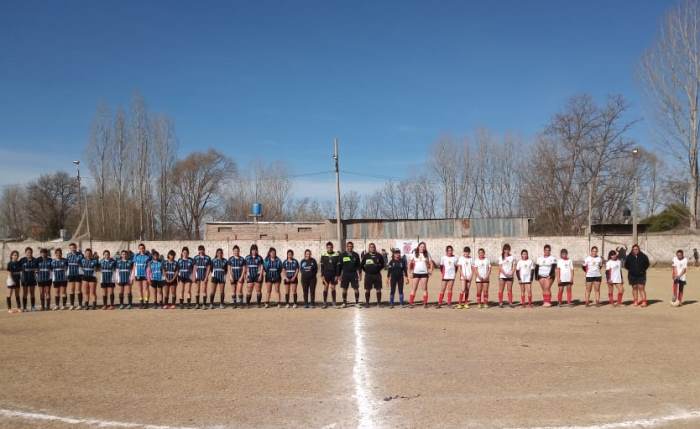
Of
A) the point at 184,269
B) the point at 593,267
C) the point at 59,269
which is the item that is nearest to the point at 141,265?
the point at 184,269

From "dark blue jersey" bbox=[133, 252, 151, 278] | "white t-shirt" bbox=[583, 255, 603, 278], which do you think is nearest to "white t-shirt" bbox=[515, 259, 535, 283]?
"white t-shirt" bbox=[583, 255, 603, 278]

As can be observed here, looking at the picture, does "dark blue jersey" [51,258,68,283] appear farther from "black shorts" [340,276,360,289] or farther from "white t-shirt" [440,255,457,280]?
"white t-shirt" [440,255,457,280]

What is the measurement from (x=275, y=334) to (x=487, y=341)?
3.96 metres

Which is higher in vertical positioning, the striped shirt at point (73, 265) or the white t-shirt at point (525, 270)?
the striped shirt at point (73, 265)

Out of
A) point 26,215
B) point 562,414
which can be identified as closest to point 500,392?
point 562,414

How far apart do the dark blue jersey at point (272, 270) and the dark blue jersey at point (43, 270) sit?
20.2 ft

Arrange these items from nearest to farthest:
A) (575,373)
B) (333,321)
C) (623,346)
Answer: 1. (575,373)
2. (623,346)
3. (333,321)

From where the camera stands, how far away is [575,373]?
23.3ft

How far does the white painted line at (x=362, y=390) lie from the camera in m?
5.34

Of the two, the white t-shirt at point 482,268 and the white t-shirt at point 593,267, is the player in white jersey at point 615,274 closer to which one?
the white t-shirt at point 593,267

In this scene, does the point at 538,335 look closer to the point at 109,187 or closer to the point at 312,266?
the point at 312,266

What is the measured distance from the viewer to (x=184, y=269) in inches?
599

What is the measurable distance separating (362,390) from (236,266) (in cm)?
899

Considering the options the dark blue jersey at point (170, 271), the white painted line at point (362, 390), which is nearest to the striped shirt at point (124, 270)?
the dark blue jersey at point (170, 271)
